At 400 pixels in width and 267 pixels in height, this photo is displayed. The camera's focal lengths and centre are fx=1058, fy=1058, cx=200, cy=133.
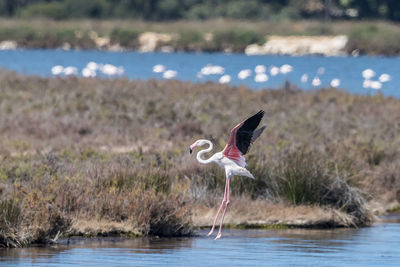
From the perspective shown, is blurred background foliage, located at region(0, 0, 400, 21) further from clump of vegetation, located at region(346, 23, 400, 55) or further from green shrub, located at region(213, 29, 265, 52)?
clump of vegetation, located at region(346, 23, 400, 55)

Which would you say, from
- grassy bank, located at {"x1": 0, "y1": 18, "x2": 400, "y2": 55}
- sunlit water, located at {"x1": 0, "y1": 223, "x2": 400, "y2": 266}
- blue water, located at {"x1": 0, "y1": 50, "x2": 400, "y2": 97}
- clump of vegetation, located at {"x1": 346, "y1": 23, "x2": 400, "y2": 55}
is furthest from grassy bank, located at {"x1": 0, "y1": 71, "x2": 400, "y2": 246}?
grassy bank, located at {"x1": 0, "y1": 18, "x2": 400, "y2": 55}

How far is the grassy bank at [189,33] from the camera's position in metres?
80.5

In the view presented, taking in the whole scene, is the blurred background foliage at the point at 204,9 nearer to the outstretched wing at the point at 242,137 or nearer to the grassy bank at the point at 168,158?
the grassy bank at the point at 168,158

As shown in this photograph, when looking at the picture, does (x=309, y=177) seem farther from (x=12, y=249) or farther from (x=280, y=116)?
(x=280, y=116)

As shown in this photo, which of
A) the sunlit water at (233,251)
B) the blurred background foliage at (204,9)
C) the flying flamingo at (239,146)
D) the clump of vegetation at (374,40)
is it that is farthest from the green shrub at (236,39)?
the flying flamingo at (239,146)

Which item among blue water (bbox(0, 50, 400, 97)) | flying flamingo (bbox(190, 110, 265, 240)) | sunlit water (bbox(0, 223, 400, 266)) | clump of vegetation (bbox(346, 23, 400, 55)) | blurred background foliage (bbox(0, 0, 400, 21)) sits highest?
blurred background foliage (bbox(0, 0, 400, 21))

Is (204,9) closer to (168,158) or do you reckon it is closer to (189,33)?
(189,33)

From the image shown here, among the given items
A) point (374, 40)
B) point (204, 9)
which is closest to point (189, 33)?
point (204, 9)

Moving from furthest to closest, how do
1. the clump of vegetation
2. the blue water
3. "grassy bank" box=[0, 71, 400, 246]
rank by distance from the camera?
1. the clump of vegetation
2. the blue water
3. "grassy bank" box=[0, 71, 400, 246]

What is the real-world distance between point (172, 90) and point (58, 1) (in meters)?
68.7

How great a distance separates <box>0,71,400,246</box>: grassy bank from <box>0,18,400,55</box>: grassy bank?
52161mm

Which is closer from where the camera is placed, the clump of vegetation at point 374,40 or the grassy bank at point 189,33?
the clump of vegetation at point 374,40

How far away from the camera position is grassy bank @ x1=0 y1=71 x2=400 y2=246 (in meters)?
13.7

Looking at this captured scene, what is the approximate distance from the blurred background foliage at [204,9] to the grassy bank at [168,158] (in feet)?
206
